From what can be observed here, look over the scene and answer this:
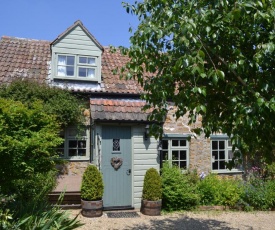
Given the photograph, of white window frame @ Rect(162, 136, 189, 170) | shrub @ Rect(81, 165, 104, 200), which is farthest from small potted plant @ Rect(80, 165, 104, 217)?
white window frame @ Rect(162, 136, 189, 170)

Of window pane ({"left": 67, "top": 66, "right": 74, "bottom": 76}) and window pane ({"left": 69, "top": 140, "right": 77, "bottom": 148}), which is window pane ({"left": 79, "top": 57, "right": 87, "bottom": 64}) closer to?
window pane ({"left": 67, "top": 66, "right": 74, "bottom": 76})

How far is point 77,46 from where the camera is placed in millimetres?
12898

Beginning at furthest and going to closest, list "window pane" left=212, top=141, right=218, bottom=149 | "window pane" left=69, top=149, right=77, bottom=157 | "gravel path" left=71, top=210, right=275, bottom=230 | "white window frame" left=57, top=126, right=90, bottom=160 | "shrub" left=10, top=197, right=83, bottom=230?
1. "window pane" left=212, top=141, right=218, bottom=149
2. "window pane" left=69, top=149, right=77, bottom=157
3. "white window frame" left=57, top=126, right=90, bottom=160
4. "gravel path" left=71, top=210, right=275, bottom=230
5. "shrub" left=10, top=197, right=83, bottom=230

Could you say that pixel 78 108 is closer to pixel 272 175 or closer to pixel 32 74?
pixel 32 74

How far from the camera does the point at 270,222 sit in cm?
951

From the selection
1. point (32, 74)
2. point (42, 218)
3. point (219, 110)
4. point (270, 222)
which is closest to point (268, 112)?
point (219, 110)

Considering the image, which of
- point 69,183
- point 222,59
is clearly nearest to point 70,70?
point 69,183

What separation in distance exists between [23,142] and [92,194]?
428 cm

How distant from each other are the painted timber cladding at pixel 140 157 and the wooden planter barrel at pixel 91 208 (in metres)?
1.54

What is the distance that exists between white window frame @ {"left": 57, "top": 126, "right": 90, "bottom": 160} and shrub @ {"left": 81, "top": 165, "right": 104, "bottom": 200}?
250 centimetres

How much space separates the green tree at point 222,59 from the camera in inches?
159

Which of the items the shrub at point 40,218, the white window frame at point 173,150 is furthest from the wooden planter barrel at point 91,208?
the white window frame at point 173,150

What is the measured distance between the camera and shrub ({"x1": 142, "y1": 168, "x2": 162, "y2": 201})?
1008 cm

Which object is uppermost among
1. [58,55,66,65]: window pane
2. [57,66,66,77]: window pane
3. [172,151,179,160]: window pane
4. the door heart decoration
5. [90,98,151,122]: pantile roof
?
[58,55,66,65]: window pane
